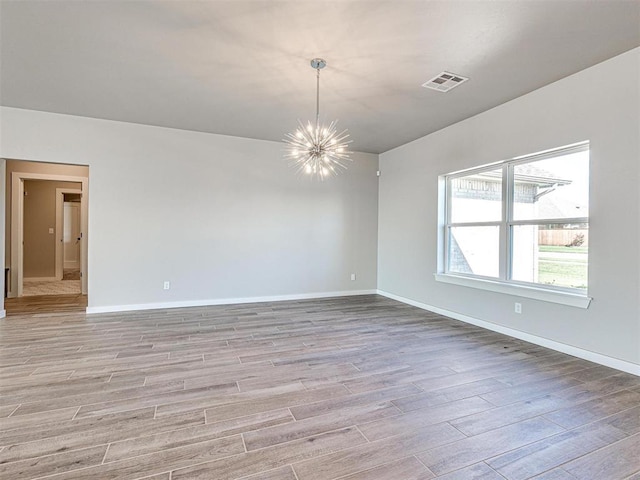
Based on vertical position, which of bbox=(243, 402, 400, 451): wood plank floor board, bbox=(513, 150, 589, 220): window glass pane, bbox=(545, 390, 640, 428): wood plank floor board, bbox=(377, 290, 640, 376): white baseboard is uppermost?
bbox=(513, 150, 589, 220): window glass pane

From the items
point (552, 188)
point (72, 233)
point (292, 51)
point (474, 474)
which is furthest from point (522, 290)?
point (72, 233)

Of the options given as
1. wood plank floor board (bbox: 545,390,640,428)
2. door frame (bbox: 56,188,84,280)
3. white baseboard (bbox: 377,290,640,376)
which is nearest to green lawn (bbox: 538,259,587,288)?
white baseboard (bbox: 377,290,640,376)

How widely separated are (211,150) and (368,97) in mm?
2838

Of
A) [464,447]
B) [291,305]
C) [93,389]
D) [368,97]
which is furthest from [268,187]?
[464,447]

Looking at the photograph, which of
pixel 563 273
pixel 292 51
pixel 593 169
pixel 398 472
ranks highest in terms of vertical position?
pixel 292 51

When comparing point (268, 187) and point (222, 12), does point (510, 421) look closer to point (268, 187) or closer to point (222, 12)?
point (222, 12)

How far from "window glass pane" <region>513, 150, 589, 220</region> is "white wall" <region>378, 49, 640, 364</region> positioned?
0.60ft

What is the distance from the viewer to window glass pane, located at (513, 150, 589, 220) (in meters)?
3.26

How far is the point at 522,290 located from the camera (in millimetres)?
3688

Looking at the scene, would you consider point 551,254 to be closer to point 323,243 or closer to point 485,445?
point 485,445

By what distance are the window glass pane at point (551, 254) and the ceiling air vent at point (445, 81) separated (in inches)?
74.5

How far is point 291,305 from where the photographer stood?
5.34 metres

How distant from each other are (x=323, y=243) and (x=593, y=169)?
159 inches

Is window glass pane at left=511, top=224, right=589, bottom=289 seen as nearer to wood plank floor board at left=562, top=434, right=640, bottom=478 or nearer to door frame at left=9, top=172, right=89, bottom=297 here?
wood plank floor board at left=562, top=434, right=640, bottom=478
